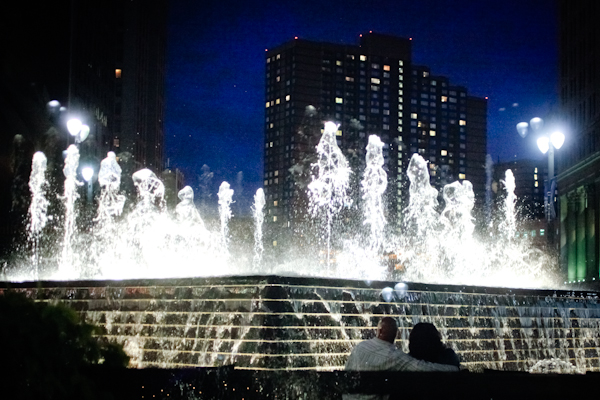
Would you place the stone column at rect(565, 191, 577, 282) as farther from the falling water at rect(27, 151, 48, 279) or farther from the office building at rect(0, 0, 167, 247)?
the falling water at rect(27, 151, 48, 279)

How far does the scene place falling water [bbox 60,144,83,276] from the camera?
42.7 metres

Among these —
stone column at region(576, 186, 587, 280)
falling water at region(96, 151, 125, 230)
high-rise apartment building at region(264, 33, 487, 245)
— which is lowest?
stone column at region(576, 186, 587, 280)

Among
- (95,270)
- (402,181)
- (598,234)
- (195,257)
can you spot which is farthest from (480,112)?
(95,270)

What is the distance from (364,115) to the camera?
115 meters

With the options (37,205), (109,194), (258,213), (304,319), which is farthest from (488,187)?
(304,319)

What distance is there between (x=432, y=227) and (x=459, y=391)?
56347 mm

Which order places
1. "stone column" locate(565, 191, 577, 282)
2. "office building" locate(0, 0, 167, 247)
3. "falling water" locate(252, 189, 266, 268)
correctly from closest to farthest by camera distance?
"office building" locate(0, 0, 167, 247) < "stone column" locate(565, 191, 577, 282) < "falling water" locate(252, 189, 266, 268)

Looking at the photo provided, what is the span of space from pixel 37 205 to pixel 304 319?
37422 millimetres

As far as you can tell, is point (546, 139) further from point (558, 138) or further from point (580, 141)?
point (580, 141)

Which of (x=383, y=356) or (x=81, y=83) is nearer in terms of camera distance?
(x=383, y=356)

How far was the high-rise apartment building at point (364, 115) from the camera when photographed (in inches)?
3873

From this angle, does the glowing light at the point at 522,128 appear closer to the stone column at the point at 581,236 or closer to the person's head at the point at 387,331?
the person's head at the point at 387,331

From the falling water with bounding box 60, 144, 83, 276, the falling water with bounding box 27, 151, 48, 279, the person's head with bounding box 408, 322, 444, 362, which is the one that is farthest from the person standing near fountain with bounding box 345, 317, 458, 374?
the falling water with bounding box 60, 144, 83, 276

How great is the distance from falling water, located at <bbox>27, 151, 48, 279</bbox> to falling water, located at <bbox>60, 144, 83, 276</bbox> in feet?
5.60
